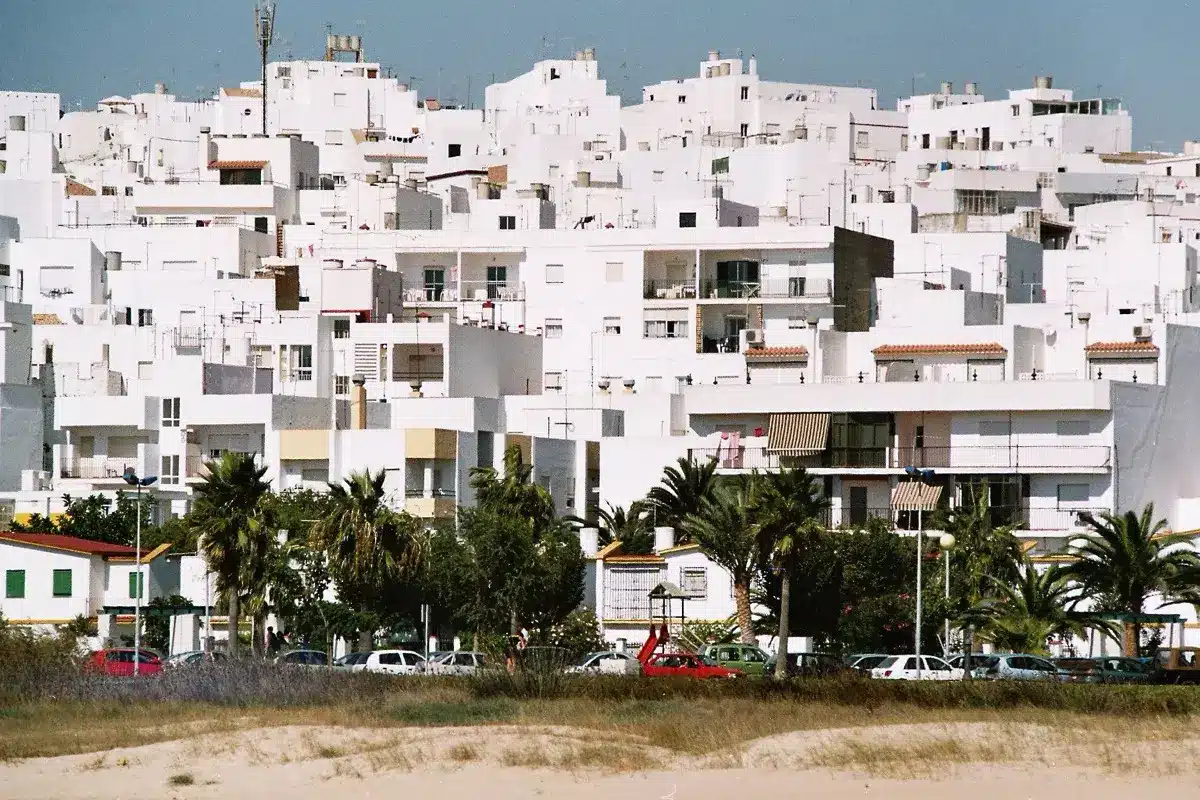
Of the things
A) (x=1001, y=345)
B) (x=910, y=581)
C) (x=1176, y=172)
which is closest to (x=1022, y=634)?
(x=910, y=581)

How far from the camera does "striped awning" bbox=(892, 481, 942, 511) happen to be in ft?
244

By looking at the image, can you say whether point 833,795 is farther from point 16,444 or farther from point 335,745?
point 16,444

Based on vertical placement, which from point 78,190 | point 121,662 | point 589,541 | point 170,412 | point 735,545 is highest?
point 78,190

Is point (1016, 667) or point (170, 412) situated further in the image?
point (170, 412)

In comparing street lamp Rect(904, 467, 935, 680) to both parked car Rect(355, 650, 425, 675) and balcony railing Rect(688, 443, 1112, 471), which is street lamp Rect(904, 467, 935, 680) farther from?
parked car Rect(355, 650, 425, 675)

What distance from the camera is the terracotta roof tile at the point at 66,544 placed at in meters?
70.6

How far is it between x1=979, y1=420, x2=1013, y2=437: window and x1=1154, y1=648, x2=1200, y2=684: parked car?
46.1ft

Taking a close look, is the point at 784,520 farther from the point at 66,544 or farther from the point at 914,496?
the point at 66,544

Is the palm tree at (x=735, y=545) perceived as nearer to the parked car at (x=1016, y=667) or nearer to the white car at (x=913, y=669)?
the white car at (x=913, y=669)

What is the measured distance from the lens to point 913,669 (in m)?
55.2

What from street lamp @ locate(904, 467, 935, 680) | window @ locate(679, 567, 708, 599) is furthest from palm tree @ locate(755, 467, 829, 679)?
window @ locate(679, 567, 708, 599)

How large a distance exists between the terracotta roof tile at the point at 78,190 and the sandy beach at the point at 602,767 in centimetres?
8626

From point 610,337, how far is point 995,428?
79.6 ft

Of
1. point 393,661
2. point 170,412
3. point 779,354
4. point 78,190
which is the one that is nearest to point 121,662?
Result: point 393,661
